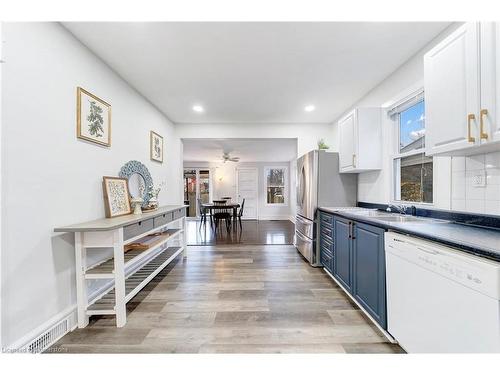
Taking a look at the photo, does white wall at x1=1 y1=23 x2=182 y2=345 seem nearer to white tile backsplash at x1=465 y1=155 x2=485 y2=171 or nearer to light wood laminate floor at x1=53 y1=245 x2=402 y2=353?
light wood laminate floor at x1=53 y1=245 x2=402 y2=353

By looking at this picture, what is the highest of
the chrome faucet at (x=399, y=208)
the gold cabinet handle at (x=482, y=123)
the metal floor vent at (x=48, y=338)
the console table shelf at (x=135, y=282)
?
the gold cabinet handle at (x=482, y=123)

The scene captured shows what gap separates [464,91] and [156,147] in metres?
3.61

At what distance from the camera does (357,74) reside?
254 centimetres

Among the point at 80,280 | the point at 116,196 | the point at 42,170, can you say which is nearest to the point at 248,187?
the point at 116,196

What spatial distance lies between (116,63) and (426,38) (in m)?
3.02

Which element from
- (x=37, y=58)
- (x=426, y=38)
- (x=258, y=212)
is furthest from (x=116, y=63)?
(x=258, y=212)

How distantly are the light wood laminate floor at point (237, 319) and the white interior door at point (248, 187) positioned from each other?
5538 mm

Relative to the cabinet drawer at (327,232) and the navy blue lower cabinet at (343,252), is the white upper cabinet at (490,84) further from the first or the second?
the cabinet drawer at (327,232)

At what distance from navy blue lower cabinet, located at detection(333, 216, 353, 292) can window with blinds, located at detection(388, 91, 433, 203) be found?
83 centimetres

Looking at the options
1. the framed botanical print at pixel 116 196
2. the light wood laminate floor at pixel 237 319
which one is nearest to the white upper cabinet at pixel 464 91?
the light wood laminate floor at pixel 237 319

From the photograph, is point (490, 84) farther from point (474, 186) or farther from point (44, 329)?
point (44, 329)

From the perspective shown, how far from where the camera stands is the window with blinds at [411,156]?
7.32ft

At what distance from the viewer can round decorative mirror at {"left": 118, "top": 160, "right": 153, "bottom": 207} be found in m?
2.68

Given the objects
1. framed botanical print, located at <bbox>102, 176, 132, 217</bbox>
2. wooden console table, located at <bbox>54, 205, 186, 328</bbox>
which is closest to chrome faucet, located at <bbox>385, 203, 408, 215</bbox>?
wooden console table, located at <bbox>54, 205, 186, 328</bbox>
